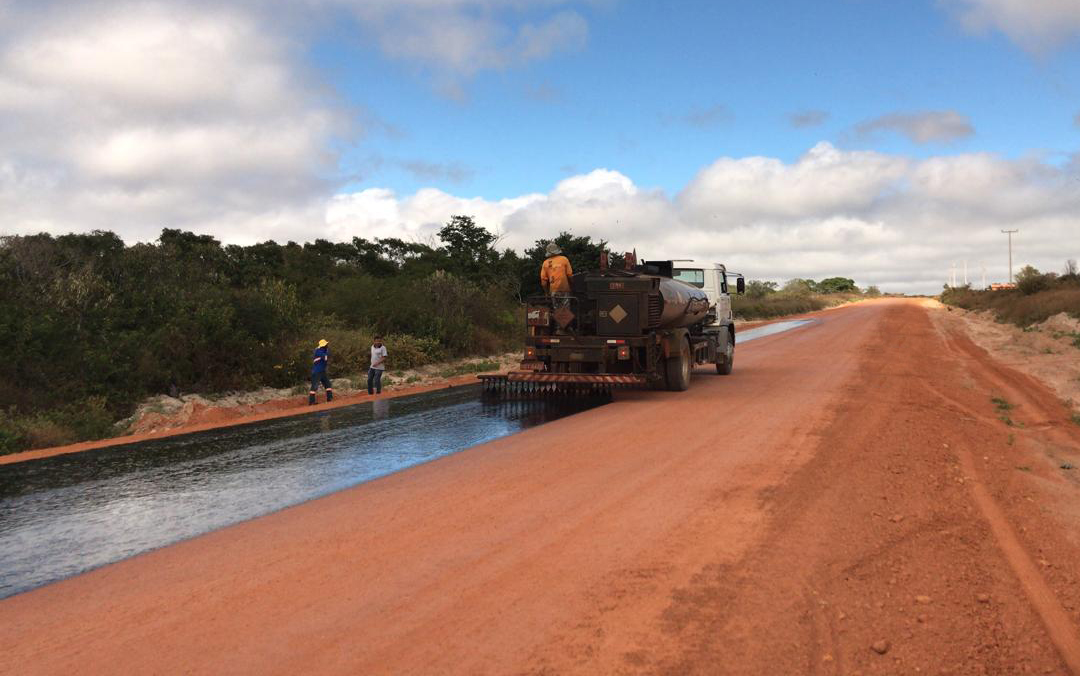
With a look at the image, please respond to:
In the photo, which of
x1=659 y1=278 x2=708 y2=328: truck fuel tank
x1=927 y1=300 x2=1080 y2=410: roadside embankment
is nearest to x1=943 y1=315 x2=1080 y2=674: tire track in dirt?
x1=927 y1=300 x2=1080 y2=410: roadside embankment

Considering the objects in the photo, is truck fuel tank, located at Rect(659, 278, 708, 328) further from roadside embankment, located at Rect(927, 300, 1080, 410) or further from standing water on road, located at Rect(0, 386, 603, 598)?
roadside embankment, located at Rect(927, 300, 1080, 410)

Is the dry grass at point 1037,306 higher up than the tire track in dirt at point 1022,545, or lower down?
higher up

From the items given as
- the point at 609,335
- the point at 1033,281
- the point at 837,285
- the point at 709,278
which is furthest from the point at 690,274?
the point at 837,285

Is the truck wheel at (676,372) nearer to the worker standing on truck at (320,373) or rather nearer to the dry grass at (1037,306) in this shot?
the worker standing on truck at (320,373)

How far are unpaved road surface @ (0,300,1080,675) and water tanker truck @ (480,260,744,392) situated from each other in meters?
4.85

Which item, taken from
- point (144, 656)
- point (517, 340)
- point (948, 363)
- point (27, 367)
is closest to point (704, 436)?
point (144, 656)

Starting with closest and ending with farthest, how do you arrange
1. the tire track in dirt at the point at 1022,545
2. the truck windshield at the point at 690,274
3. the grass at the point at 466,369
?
the tire track in dirt at the point at 1022,545
the truck windshield at the point at 690,274
the grass at the point at 466,369

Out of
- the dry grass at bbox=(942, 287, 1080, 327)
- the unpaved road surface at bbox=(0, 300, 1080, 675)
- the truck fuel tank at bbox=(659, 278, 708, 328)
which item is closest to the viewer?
the unpaved road surface at bbox=(0, 300, 1080, 675)

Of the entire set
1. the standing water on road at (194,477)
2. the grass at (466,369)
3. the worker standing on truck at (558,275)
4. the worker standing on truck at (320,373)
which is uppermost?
the worker standing on truck at (558,275)

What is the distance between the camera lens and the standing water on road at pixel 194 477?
19.6ft

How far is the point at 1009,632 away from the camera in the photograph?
399cm

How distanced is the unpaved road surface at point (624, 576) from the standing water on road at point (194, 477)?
20.7 inches

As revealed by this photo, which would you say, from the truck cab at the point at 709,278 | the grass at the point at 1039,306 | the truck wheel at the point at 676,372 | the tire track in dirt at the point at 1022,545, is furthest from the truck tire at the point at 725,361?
the grass at the point at 1039,306

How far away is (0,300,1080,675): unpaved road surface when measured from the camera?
3.74 meters
